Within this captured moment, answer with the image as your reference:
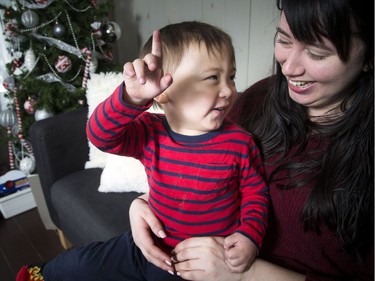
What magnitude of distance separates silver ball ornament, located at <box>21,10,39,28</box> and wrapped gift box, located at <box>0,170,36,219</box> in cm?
105

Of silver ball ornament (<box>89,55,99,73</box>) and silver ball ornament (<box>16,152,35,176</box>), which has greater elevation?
silver ball ornament (<box>89,55,99,73</box>)

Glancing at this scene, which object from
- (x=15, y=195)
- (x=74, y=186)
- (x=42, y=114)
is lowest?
(x=15, y=195)

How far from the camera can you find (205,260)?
784mm

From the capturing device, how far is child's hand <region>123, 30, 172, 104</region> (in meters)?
0.63

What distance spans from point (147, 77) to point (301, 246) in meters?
0.60

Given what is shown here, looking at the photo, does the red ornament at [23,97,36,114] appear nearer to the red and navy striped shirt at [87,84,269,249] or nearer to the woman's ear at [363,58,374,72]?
the red and navy striped shirt at [87,84,269,249]

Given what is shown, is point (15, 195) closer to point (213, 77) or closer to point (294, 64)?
point (213, 77)

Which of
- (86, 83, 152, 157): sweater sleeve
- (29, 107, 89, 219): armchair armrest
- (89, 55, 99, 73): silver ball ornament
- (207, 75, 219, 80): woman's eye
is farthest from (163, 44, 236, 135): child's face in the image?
(89, 55, 99, 73): silver ball ornament

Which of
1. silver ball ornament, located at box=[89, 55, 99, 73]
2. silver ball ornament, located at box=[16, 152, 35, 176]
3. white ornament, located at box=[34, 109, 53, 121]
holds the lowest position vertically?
silver ball ornament, located at box=[16, 152, 35, 176]

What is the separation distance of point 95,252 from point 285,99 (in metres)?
0.77

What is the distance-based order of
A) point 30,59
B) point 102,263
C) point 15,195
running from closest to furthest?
point 102,263 → point 30,59 → point 15,195

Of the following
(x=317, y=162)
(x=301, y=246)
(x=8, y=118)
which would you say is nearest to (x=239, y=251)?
(x=301, y=246)

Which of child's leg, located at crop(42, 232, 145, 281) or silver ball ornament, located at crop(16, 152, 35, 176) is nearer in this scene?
child's leg, located at crop(42, 232, 145, 281)

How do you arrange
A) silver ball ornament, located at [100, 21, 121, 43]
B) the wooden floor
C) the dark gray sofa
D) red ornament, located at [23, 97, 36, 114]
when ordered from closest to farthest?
1. the dark gray sofa
2. the wooden floor
3. red ornament, located at [23, 97, 36, 114]
4. silver ball ornament, located at [100, 21, 121, 43]
